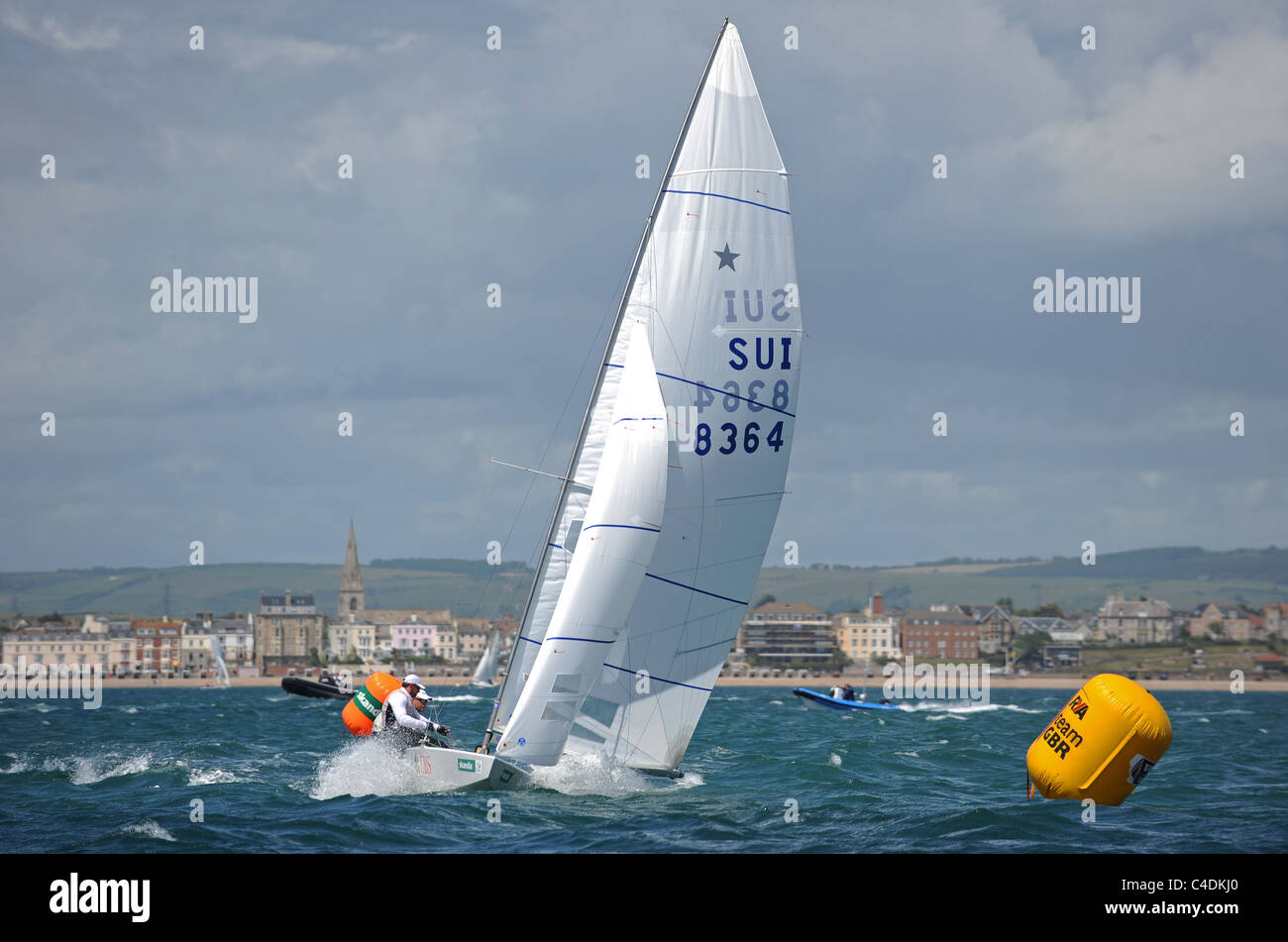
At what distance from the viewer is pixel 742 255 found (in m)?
17.7

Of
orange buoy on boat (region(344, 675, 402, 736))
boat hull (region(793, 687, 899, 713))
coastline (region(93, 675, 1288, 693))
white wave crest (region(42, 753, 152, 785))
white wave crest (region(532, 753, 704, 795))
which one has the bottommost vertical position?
coastline (region(93, 675, 1288, 693))

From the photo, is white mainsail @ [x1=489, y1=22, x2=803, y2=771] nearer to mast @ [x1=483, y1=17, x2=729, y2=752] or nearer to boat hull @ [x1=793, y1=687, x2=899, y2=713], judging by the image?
mast @ [x1=483, y1=17, x2=729, y2=752]

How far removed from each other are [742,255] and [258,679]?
178768 millimetres

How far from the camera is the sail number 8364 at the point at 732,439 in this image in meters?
17.6

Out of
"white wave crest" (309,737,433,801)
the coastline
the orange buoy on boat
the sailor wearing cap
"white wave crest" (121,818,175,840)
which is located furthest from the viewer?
the coastline

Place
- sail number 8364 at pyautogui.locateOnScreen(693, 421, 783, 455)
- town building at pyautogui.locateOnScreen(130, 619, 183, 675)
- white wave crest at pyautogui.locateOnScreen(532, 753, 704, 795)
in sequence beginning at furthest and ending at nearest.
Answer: town building at pyautogui.locateOnScreen(130, 619, 183, 675) → sail number 8364 at pyautogui.locateOnScreen(693, 421, 783, 455) → white wave crest at pyautogui.locateOnScreen(532, 753, 704, 795)

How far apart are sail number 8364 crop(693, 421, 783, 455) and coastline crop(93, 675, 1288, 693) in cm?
13918

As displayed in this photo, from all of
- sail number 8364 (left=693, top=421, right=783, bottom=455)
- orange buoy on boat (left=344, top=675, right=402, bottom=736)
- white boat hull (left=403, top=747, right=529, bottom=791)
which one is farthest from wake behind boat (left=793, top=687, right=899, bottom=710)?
white boat hull (left=403, top=747, right=529, bottom=791)

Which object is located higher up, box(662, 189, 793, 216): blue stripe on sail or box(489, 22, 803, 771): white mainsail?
box(662, 189, 793, 216): blue stripe on sail

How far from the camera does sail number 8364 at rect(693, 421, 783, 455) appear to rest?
17.6 meters

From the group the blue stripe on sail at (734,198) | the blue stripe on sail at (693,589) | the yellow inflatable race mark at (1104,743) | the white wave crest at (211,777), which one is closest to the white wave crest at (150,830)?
the white wave crest at (211,777)

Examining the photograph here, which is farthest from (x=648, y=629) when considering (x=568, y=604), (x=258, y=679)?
(x=258, y=679)

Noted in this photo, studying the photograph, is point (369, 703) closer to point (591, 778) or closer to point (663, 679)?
point (591, 778)
